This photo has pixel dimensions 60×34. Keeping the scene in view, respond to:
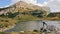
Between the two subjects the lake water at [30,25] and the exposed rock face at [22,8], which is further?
the exposed rock face at [22,8]

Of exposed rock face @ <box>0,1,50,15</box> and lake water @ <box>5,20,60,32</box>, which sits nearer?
lake water @ <box>5,20,60,32</box>

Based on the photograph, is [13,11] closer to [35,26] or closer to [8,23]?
[8,23]

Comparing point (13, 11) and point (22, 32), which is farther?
point (13, 11)

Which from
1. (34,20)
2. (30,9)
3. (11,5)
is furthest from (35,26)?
(11,5)

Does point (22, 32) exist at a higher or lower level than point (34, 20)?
lower

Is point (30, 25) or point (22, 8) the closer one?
point (30, 25)

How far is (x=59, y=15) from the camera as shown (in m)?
6.07

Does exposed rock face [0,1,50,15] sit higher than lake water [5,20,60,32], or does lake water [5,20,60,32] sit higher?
exposed rock face [0,1,50,15]

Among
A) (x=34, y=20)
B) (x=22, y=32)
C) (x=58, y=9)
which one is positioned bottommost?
(x=22, y=32)

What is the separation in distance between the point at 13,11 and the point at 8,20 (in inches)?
17.4

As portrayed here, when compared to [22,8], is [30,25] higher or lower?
lower

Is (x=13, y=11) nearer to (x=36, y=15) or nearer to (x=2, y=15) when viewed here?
(x=2, y=15)

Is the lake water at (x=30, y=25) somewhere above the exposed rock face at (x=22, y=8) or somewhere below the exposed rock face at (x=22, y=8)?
below

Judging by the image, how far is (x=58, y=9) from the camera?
5969 mm
